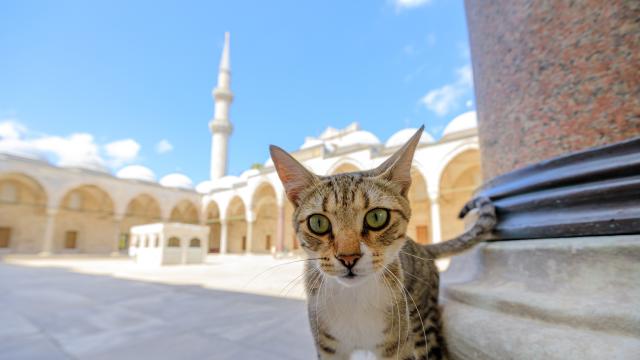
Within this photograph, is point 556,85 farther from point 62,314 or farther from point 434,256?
point 62,314

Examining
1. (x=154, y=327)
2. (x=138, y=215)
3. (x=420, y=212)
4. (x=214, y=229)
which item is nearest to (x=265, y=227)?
(x=214, y=229)

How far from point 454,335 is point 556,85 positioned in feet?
4.48

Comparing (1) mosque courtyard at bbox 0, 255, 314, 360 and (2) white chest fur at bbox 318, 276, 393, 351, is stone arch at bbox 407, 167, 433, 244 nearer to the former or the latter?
(1) mosque courtyard at bbox 0, 255, 314, 360

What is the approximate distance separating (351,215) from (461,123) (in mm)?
17088

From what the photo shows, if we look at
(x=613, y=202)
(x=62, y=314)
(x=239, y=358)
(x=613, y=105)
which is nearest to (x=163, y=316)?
(x=62, y=314)

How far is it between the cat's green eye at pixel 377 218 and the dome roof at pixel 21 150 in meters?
26.9

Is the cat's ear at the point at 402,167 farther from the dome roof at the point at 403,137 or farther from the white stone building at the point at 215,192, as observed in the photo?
the dome roof at the point at 403,137

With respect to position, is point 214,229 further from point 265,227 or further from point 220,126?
point 220,126

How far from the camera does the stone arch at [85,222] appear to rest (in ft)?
76.6

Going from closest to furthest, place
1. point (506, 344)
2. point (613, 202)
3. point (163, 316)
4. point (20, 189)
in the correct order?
point (506, 344)
point (613, 202)
point (163, 316)
point (20, 189)

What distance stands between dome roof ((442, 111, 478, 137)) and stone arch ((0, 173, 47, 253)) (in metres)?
26.5

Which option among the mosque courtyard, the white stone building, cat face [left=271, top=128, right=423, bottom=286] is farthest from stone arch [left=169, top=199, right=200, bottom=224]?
cat face [left=271, top=128, right=423, bottom=286]

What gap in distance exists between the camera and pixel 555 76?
5.12 feet

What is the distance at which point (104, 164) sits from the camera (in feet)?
81.0
